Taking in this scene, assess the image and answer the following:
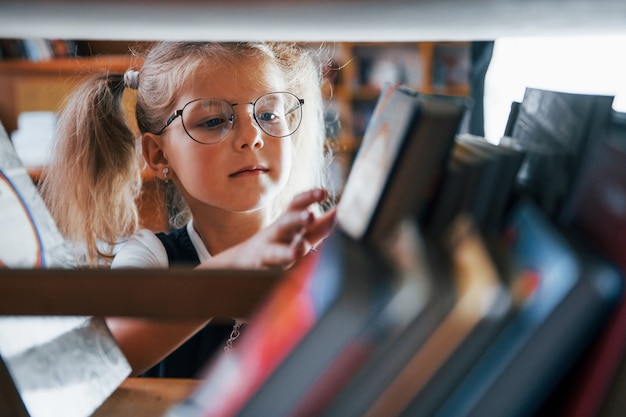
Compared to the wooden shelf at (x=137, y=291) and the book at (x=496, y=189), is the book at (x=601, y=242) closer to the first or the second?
the book at (x=496, y=189)

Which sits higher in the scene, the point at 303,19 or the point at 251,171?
the point at 303,19

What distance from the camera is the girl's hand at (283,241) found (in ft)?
1.71

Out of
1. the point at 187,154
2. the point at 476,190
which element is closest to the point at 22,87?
the point at 187,154

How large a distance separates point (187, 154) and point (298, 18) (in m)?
0.35

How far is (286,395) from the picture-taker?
16.8 inches

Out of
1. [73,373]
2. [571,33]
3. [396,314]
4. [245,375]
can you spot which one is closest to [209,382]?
[245,375]

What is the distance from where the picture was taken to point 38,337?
0.67 metres

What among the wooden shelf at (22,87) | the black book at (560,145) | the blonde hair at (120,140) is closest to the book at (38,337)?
the blonde hair at (120,140)

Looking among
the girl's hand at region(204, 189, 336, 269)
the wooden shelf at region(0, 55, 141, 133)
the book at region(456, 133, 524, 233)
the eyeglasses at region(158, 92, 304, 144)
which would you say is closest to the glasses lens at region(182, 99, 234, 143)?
the eyeglasses at region(158, 92, 304, 144)

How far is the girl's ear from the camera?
0.84 metres

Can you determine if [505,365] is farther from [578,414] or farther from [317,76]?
[317,76]

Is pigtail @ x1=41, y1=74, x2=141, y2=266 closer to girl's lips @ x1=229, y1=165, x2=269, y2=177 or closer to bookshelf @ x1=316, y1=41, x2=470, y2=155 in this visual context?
girl's lips @ x1=229, y1=165, x2=269, y2=177

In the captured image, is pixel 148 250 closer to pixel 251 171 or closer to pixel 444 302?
pixel 251 171

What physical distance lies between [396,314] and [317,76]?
0.67m
